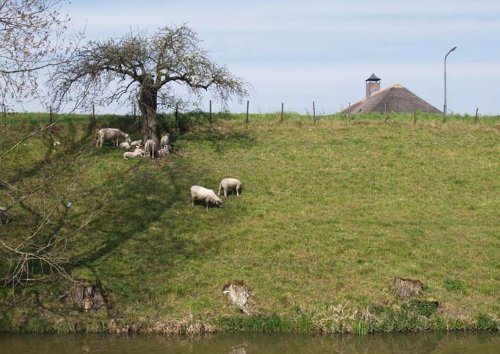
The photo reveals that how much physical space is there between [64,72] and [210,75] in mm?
9087

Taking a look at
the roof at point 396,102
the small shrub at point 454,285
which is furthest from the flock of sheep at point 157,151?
the roof at point 396,102

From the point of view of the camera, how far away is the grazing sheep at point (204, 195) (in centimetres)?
3288

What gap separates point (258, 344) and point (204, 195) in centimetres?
1279

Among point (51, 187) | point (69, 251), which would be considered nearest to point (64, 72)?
point (51, 187)

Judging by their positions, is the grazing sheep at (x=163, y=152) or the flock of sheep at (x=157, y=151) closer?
the flock of sheep at (x=157, y=151)

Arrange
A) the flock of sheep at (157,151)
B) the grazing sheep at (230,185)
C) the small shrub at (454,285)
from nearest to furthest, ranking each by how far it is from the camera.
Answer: the small shrub at (454,285) < the flock of sheep at (157,151) < the grazing sheep at (230,185)

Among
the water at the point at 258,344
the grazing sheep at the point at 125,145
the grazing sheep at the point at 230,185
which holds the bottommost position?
the water at the point at 258,344

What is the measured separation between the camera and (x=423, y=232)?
3089 centimetres

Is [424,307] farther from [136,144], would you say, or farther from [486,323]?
[136,144]

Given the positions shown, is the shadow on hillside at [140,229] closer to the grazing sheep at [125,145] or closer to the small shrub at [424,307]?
the grazing sheep at [125,145]

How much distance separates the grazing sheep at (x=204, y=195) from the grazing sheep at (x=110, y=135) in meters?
11.2

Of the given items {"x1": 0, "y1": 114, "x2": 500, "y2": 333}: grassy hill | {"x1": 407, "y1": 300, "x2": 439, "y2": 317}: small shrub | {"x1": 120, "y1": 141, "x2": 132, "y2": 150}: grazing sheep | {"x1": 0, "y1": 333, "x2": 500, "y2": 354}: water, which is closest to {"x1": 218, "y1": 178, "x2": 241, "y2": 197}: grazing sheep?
{"x1": 0, "y1": 114, "x2": 500, "y2": 333}: grassy hill

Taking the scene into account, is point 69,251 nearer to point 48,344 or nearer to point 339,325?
point 48,344

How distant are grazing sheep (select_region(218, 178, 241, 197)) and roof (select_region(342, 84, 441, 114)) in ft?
119
